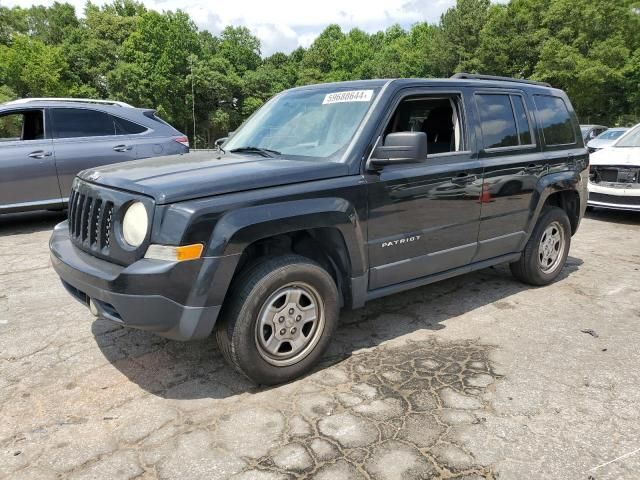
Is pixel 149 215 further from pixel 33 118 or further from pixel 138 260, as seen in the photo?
pixel 33 118

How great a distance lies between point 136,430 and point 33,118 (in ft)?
20.2

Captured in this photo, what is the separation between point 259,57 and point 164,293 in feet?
232

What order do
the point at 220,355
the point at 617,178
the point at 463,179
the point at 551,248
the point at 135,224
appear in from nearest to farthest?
1. the point at 135,224
2. the point at 220,355
3. the point at 463,179
4. the point at 551,248
5. the point at 617,178

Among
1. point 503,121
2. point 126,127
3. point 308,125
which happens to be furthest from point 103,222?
point 126,127

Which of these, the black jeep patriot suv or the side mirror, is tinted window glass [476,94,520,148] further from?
the side mirror

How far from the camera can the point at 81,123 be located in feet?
24.5

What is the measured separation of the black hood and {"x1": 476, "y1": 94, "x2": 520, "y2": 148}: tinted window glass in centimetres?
158

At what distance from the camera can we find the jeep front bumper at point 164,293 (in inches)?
106

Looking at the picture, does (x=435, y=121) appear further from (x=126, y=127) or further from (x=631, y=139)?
(x=631, y=139)

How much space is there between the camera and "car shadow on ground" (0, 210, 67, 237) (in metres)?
7.54

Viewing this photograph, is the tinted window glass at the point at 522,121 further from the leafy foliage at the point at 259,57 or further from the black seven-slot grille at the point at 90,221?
the leafy foliage at the point at 259,57

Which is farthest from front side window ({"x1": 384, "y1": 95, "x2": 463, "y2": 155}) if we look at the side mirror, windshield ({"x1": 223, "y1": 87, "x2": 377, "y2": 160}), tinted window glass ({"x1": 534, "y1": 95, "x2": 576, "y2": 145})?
tinted window glass ({"x1": 534, "y1": 95, "x2": 576, "y2": 145})

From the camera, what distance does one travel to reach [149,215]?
108 inches

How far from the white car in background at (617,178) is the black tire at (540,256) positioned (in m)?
3.87
